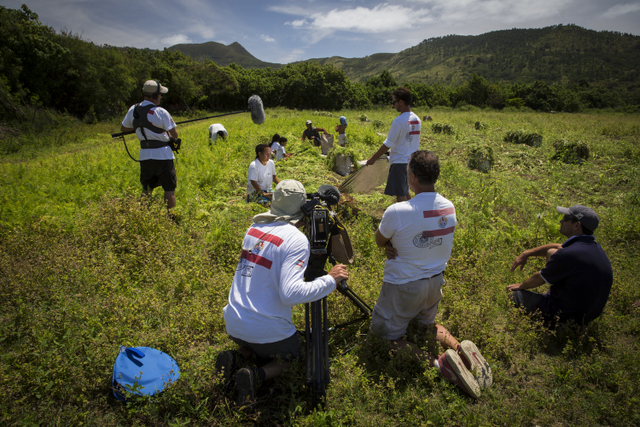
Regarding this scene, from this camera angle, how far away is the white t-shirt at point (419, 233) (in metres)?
2.49

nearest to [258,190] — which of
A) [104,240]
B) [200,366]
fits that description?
[104,240]

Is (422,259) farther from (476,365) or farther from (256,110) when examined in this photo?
(256,110)

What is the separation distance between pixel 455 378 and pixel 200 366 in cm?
205

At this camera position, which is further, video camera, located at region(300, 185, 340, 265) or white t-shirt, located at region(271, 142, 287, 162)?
white t-shirt, located at region(271, 142, 287, 162)

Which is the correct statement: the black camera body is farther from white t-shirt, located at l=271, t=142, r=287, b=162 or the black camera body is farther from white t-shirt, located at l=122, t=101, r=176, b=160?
white t-shirt, located at l=271, t=142, r=287, b=162

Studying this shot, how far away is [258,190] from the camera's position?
219 inches

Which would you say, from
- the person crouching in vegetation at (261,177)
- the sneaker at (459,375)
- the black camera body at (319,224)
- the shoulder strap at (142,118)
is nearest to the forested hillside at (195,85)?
the shoulder strap at (142,118)

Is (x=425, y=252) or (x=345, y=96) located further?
(x=345, y=96)

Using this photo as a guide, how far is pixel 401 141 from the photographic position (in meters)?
4.85

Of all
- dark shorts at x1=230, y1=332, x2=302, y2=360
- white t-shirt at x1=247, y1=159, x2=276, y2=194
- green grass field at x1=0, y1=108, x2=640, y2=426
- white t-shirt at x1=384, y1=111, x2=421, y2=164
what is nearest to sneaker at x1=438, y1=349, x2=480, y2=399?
green grass field at x1=0, y1=108, x2=640, y2=426

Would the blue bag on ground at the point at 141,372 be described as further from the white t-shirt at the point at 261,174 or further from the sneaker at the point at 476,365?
the white t-shirt at the point at 261,174

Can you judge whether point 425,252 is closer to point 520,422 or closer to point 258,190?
point 520,422

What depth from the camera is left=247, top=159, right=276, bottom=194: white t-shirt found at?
18.1 ft

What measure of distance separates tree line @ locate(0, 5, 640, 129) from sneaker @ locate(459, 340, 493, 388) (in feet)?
75.1
